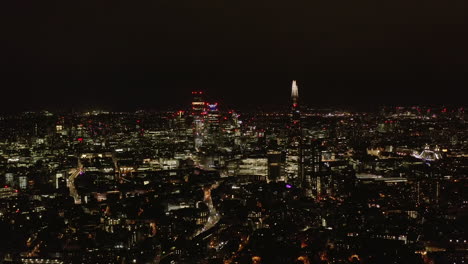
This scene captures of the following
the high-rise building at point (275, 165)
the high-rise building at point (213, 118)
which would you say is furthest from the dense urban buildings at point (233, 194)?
the high-rise building at point (213, 118)

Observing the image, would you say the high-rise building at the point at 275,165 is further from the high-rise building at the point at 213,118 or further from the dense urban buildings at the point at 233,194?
the high-rise building at the point at 213,118

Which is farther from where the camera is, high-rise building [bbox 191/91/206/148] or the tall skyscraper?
high-rise building [bbox 191/91/206/148]

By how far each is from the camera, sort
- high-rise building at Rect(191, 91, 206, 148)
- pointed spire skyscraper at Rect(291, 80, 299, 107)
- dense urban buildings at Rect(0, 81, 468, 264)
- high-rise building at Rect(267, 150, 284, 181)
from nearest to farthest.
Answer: dense urban buildings at Rect(0, 81, 468, 264)
high-rise building at Rect(267, 150, 284, 181)
pointed spire skyscraper at Rect(291, 80, 299, 107)
high-rise building at Rect(191, 91, 206, 148)

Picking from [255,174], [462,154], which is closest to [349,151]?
[462,154]

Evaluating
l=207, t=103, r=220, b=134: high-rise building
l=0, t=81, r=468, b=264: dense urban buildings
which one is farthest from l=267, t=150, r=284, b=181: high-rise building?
l=207, t=103, r=220, b=134: high-rise building

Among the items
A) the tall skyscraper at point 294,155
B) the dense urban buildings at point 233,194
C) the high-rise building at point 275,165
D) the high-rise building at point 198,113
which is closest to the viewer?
the dense urban buildings at point 233,194

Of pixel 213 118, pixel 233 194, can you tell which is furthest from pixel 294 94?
pixel 233 194

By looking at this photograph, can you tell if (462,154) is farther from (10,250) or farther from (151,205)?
(10,250)

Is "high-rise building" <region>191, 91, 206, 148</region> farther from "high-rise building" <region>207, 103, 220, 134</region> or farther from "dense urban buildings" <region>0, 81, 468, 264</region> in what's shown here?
"dense urban buildings" <region>0, 81, 468, 264</region>
